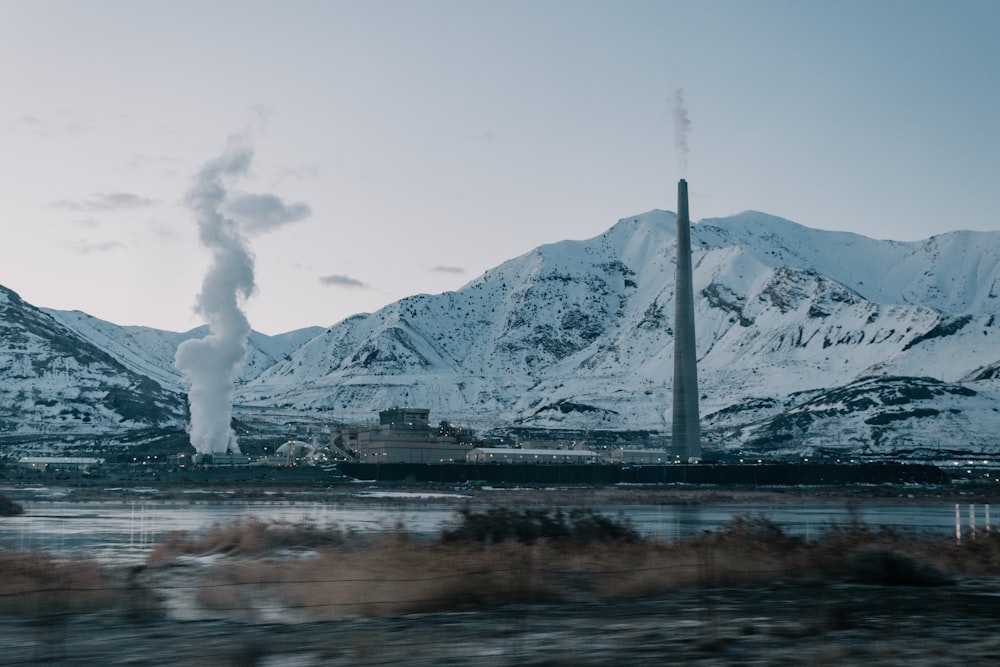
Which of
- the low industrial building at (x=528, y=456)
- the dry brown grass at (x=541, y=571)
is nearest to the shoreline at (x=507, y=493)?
the low industrial building at (x=528, y=456)

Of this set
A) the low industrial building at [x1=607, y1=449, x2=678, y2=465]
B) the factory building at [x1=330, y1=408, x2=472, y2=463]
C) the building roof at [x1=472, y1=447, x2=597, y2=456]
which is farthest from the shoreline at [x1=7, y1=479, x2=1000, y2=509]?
the low industrial building at [x1=607, y1=449, x2=678, y2=465]

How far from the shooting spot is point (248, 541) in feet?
108

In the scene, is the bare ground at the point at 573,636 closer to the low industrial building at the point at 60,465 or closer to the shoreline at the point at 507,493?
the shoreline at the point at 507,493

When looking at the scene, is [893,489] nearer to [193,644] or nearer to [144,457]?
[144,457]

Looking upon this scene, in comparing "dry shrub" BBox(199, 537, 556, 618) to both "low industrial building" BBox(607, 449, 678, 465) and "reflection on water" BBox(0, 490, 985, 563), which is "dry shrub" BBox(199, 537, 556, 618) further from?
"low industrial building" BBox(607, 449, 678, 465)

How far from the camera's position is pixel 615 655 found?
15070 mm

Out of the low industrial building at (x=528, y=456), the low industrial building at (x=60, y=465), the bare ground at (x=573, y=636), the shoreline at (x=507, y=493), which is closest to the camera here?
the bare ground at (x=573, y=636)

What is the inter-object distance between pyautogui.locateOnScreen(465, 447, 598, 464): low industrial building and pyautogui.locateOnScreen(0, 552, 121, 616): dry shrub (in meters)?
159

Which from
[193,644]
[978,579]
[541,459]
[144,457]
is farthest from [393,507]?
[144,457]

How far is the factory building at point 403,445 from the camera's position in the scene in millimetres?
181250

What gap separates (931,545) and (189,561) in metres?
20.6

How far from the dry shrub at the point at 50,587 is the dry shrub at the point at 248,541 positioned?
7.79 m

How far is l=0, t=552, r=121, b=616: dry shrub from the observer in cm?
1920

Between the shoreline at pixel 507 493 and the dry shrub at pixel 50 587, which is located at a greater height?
the dry shrub at pixel 50 587
